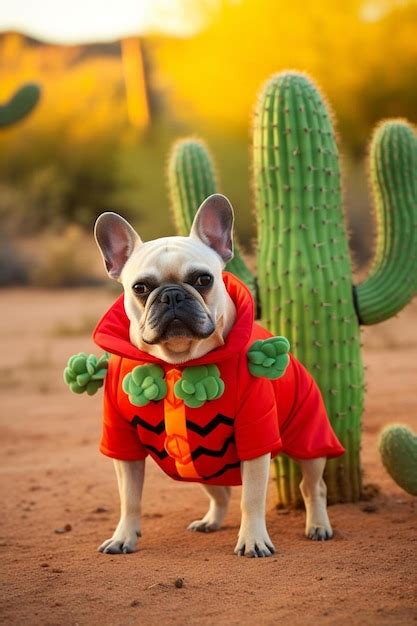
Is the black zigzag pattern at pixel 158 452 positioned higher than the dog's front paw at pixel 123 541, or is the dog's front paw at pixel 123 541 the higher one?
the black zigzag pattern at pixel 158 452

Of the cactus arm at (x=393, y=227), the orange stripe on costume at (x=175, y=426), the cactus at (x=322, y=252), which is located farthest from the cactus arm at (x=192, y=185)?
the orange stripe on costume at (x=175, y=426)

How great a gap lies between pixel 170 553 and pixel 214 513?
639 mm

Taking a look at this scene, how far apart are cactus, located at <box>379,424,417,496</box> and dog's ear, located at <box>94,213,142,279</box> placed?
1712mm

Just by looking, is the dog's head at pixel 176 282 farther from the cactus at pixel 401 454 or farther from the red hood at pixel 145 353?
the cactus at pixel 401 454

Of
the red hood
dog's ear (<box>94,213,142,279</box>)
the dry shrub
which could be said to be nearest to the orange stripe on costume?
the red hood

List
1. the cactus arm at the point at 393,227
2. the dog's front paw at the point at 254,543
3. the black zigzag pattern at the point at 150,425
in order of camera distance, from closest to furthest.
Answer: the dog's front paw at the point at 254,543 → the black zigzag pattern at the point at 150,425 → the cactus arm at the point at 393,227

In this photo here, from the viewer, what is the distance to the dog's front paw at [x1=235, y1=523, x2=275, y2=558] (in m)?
5.14

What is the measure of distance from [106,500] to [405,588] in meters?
2.80

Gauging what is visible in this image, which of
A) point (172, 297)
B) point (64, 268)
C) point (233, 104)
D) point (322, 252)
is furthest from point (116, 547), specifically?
point (233, 104)

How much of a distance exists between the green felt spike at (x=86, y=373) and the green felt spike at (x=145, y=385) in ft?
1.44

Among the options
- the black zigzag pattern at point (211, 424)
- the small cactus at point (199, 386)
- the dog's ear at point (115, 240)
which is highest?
the dog's ear at point (115, 240)

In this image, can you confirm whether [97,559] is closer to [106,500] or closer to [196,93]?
[106,500]

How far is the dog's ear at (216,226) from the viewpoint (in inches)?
211

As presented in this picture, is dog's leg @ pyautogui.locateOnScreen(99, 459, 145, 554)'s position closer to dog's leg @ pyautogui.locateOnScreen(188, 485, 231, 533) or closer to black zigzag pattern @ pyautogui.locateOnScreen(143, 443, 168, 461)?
black zigzag pattern @ pyautogui.locateOnScreen(143, 443, 168, 461)
